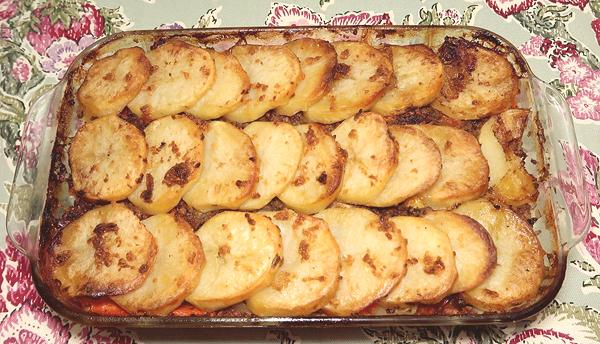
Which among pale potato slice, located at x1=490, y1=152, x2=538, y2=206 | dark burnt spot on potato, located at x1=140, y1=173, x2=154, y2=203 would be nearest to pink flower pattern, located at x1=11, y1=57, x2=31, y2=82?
dark burnt spot on potato, located at x1=140, y1=173, x2=154, y2=203

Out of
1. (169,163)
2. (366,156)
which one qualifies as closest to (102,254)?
(169,163)

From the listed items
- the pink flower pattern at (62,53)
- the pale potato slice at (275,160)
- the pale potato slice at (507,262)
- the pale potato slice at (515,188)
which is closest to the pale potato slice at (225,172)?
the pale potato slice at (275,160)

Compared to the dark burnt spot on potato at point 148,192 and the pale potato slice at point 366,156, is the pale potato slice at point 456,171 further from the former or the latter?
the dark burnt spot on potato at point 148,192

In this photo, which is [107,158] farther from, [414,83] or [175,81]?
[414,83]

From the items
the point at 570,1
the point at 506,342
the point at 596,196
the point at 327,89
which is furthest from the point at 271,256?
the point at 570,1

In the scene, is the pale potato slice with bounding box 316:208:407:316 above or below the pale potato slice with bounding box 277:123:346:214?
below

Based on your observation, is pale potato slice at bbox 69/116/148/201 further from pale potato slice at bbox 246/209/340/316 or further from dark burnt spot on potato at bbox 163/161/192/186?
pale potato slice at bbox 246/209/340/316

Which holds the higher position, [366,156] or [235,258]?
[366,156]
